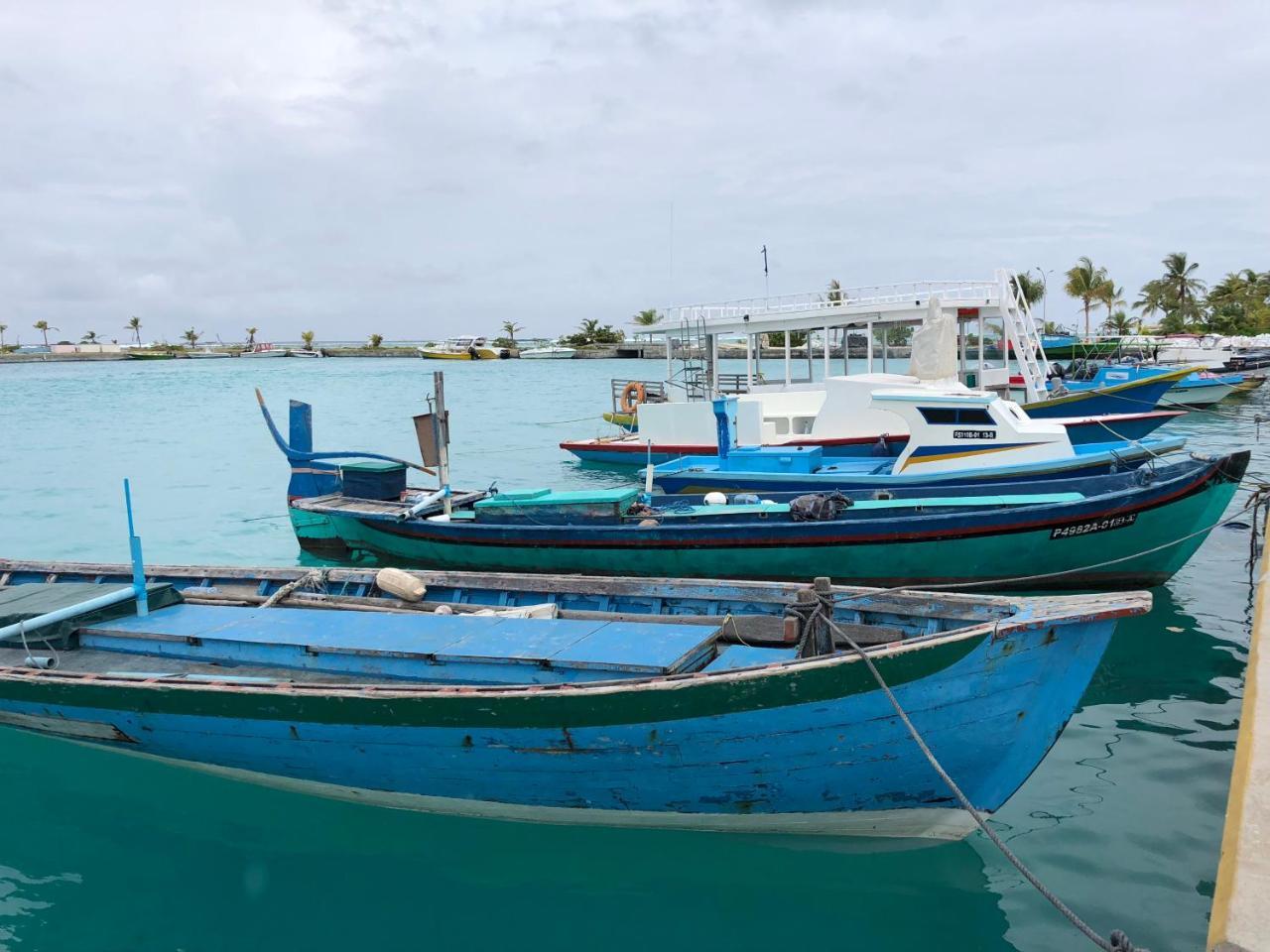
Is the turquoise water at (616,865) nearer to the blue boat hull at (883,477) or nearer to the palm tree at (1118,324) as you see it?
the blue boat hull at (883,477)

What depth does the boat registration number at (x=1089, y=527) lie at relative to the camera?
484 inches

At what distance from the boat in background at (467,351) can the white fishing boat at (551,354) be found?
3026 mm

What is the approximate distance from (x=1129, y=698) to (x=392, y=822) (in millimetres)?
7621

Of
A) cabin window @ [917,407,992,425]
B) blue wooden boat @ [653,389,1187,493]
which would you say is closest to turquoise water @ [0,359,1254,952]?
blue wooden boat @ [653,389,1187,493]

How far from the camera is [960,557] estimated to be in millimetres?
12469

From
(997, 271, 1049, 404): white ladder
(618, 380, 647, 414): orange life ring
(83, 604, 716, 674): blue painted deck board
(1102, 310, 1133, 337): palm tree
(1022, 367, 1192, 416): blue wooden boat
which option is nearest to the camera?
(83, 604, 716, 674): blue painted deck board

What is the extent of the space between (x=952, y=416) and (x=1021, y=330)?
923 centimetres

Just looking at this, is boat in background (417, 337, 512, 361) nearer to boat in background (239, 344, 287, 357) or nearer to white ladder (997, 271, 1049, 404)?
boat in background (239, 344, 287, 357)

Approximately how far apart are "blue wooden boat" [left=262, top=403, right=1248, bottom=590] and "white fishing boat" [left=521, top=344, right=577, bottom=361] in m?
108

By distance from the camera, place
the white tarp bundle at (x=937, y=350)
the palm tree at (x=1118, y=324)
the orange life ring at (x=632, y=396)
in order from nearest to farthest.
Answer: the white tarp bundle at (x=937, y=350) → the orange life ring at (x=632, y=396) → the palm tree at (x=1118, y=324)

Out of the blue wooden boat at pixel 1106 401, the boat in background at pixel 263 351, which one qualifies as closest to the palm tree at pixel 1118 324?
the blue wooden boat at pixel 1106 401

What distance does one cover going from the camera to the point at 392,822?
25.4 feet

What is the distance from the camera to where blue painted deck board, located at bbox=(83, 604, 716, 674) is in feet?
24.3

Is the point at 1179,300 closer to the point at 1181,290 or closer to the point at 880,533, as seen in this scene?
the point at 1181,290
